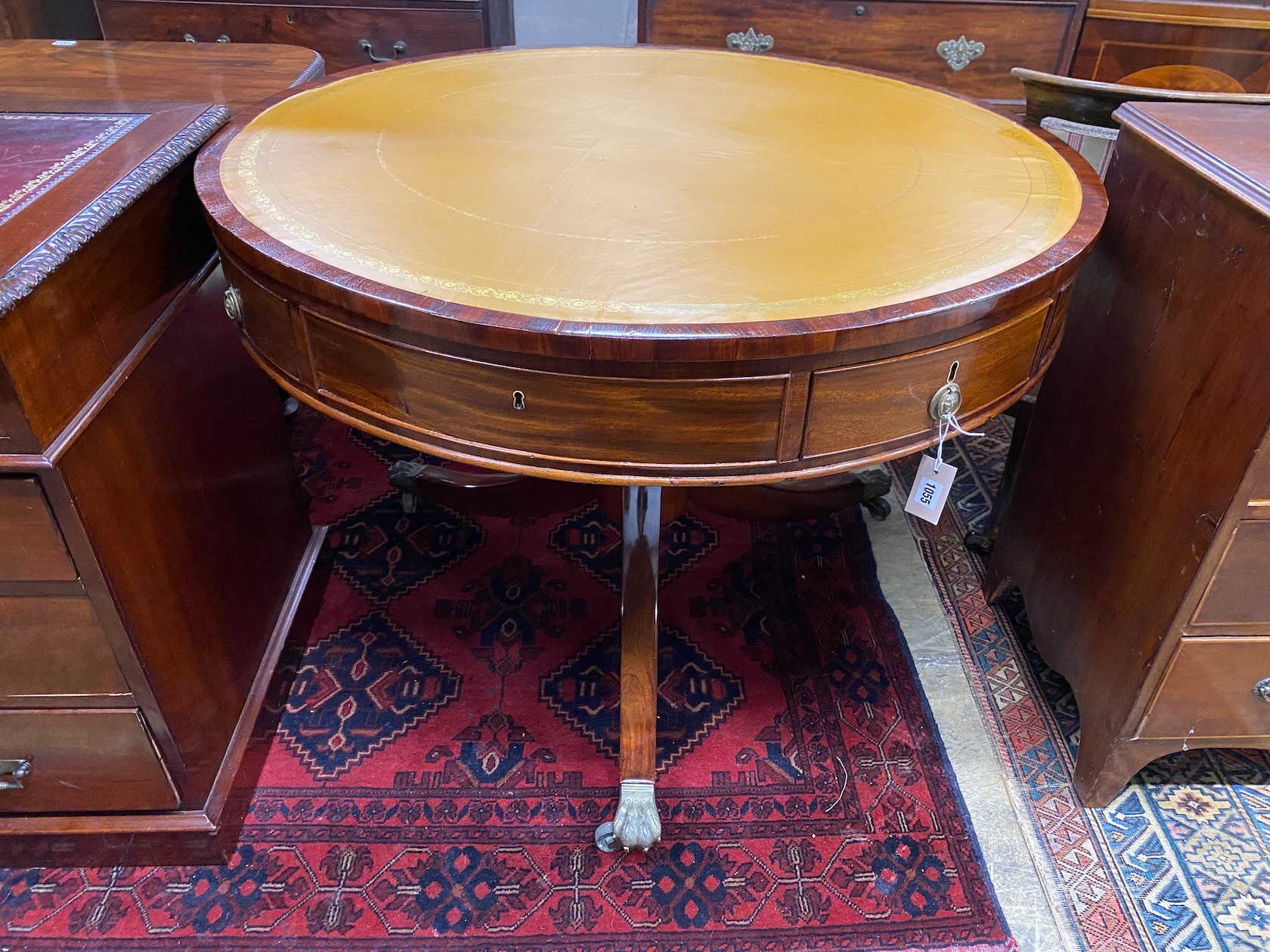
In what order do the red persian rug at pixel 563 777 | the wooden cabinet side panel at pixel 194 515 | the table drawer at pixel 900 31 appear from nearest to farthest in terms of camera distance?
the wooden cabinet side panel at pixel 194 515
the red persian rug at pixel 563 777
the table drawer at pixel 900 31

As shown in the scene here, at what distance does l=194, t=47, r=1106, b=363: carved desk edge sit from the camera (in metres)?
0.76

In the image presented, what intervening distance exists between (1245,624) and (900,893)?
1.81 ft

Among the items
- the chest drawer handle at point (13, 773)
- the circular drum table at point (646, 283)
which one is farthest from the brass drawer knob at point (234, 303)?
the chest drawer handle at point (13, 773)

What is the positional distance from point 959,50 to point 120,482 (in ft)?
5.88

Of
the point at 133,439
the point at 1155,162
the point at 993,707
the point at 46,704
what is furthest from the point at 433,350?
the point at 993,707

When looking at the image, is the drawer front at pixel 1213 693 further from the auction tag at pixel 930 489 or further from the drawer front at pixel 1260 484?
the auction tag at pixel 930 489

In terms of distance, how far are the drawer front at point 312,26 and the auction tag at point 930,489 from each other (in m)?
1.47

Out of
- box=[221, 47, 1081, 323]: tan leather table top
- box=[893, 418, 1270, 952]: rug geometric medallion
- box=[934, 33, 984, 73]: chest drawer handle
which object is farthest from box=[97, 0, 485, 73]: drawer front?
box=[893, 418, 1270, 952]: rug geometric medallion

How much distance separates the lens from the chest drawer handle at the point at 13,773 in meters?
1.08

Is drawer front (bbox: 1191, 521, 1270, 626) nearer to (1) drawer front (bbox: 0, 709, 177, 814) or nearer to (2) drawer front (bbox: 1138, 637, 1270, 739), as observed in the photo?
(2) drawer front (bbox: 1138, 637, 1270, 739)

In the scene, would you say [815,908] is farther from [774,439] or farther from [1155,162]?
[1155,162]

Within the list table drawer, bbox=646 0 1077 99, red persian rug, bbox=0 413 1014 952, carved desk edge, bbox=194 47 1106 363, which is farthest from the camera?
table drawer, bbox=646 0 1077 99

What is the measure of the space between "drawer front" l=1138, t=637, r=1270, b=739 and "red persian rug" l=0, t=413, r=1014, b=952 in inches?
12.2

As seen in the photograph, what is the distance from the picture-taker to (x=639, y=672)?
133cm
